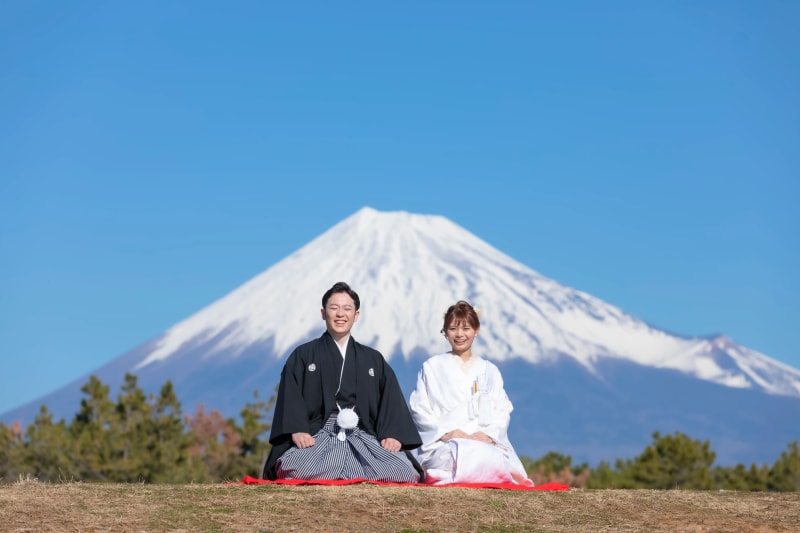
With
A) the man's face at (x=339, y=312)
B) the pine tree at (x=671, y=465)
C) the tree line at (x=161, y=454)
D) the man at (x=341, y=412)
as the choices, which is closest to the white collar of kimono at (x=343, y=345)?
the man at (x=341, y=412)

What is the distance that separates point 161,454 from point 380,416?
34.7 metres

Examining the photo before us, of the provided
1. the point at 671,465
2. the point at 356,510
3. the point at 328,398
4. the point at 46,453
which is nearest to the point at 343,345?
the point at 328,398

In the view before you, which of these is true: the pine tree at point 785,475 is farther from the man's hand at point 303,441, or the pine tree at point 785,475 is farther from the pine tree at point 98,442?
the man's hand at point 303,441

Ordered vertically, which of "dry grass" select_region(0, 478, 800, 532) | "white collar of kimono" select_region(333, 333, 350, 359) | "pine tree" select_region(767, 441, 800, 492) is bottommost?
"dry grass" select_region(0, 478, 800, 532)

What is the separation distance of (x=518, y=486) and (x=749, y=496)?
302cm

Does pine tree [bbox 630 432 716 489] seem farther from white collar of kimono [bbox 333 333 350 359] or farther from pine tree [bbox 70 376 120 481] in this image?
white collar of kimono [bbox 333 333 350 359]

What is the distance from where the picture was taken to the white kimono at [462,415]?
47.0 feet

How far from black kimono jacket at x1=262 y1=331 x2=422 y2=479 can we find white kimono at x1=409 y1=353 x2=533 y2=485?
0.33 metres

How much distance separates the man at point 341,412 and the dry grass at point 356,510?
25.2 inches

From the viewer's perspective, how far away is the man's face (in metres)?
14.4

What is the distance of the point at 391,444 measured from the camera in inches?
562

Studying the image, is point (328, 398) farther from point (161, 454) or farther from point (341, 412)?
point (161, 454)

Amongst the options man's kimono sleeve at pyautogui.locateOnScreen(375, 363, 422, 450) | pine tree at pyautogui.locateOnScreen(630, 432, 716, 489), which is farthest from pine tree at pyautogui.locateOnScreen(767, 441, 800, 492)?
man's kimono sleeve at pyautogui.locateOnScreen(375, 363, 422, 450)

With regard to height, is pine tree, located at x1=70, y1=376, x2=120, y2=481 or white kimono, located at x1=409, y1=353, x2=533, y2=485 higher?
pine tree, located at x1=70, y1=376, x2=120, y2=481
